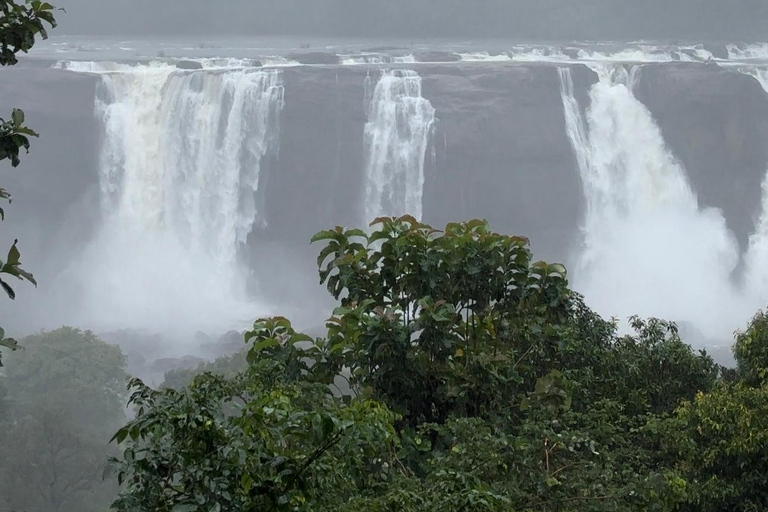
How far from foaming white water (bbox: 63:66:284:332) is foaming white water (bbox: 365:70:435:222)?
8.66 ft

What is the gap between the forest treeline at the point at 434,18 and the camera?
4147cm

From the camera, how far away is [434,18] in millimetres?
44094

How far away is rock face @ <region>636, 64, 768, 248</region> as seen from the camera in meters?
30.0

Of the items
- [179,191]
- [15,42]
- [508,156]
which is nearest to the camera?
[15,42]

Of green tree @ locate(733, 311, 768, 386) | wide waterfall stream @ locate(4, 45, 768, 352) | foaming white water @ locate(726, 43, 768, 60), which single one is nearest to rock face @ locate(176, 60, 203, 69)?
wide waterfall stream @ locate(4, 45, 768, 352)

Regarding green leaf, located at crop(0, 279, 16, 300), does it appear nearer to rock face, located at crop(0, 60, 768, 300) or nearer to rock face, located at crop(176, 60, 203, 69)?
rock face, located at crop(0, 60, 768, 300)

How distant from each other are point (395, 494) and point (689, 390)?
16.0ft

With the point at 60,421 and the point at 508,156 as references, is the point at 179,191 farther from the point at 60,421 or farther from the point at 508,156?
the point at 60,421

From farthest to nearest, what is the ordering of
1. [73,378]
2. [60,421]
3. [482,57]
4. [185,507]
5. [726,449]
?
[482,57], [73,378], [60,421], [726,449], [185,507]

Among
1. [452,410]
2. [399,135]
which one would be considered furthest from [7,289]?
[399,135]

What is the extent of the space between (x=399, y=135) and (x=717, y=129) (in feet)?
29.2

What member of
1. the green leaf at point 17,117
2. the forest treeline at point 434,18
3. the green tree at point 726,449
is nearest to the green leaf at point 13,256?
the green leaf at point 17,117

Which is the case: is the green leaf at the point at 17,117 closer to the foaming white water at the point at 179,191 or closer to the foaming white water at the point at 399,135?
the foaming white water at the point at 179,191

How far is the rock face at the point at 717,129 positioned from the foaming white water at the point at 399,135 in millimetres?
6050
